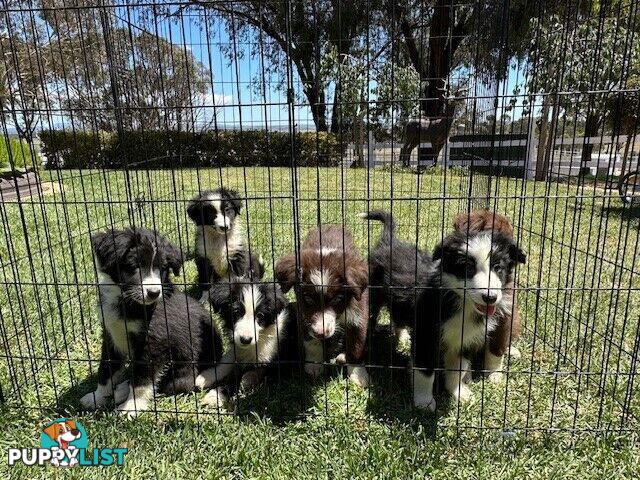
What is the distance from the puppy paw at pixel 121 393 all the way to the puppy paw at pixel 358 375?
1.46m

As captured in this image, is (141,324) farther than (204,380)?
No

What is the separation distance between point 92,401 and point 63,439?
1.13 feet

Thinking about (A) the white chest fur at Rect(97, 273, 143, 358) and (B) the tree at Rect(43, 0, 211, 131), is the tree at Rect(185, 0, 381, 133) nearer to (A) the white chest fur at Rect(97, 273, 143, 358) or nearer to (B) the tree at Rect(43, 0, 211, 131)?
(B) the tree at Rect(43, 0, 211, 131)

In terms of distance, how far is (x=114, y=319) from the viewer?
111 inches

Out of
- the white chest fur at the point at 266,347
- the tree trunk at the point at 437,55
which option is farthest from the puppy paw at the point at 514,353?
the tree trunk at the point at 437,55

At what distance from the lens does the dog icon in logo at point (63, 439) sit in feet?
8.08

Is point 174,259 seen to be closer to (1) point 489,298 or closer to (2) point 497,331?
(1) point 489,298

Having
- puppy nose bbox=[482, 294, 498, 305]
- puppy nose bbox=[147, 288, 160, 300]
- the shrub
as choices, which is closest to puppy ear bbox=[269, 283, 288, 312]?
puppy nose bbox=[147, 288, 160, 300]

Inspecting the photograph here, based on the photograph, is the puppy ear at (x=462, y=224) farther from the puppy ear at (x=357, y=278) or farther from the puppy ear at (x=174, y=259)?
the puppy ear at (x=174, y=259)

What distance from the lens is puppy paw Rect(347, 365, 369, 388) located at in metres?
3.21

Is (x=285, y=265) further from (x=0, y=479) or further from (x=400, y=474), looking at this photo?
(x=0, y=479)

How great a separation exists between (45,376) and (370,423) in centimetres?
230

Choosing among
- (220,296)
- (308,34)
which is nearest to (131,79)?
(308,34)

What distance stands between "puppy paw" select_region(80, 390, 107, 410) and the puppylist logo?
22cm
